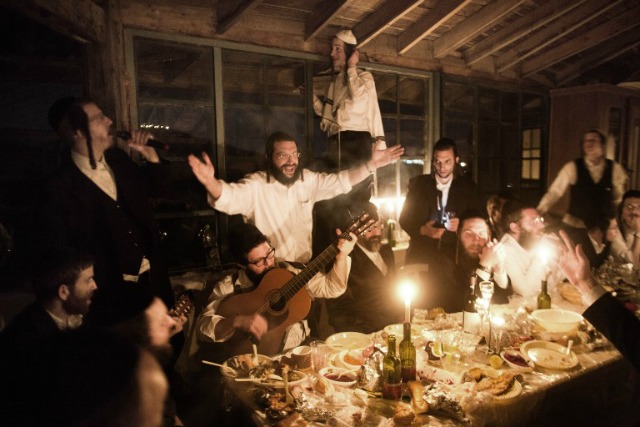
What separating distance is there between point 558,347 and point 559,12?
4.17 meters

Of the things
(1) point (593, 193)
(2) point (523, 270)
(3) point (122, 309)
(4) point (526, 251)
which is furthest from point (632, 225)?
(3) point (122, 309)

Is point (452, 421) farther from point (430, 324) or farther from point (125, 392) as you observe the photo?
point (125, 392)

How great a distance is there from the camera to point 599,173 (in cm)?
514

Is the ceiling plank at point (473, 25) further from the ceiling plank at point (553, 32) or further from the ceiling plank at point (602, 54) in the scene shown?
the ceiling plank at point (602, 54)

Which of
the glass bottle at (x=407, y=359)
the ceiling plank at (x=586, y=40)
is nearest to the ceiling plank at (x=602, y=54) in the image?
the ceiling plank at (x=586, y=40)

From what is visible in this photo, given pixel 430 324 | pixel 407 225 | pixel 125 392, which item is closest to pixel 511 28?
pixel 407 225

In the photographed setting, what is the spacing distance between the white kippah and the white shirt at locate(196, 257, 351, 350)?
7.82 ft

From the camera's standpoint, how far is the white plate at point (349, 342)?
2.69 m

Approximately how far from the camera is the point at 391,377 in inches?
85.6

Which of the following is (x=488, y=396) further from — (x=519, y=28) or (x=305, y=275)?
(x=519, y=28)

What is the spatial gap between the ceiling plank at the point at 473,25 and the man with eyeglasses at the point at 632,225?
2.42 metres

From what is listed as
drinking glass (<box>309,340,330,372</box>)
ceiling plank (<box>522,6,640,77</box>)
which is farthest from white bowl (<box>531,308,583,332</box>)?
ceiling plank (<box>522,6,640,77</box>)

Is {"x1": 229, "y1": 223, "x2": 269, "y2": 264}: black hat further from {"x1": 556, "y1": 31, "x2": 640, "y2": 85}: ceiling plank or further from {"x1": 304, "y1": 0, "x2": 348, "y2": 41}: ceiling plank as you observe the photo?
{"x1": 556, "y1": 31, "x2": 640, "y2": 85}: ceiling plank

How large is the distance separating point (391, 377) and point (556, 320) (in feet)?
4.86
